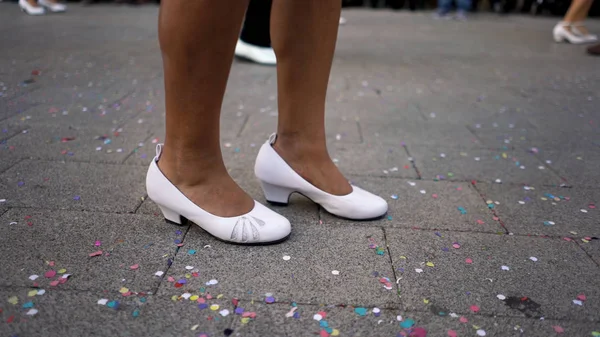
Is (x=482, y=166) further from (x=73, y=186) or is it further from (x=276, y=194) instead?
(x=73, y=186)

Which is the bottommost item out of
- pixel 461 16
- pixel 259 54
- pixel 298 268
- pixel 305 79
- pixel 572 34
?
pixel 461 16

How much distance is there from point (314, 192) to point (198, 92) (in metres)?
0.42

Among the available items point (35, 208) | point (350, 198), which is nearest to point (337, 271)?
point (350, 198)

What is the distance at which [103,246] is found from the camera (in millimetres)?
1090

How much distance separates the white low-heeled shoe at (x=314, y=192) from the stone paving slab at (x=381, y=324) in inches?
15.4

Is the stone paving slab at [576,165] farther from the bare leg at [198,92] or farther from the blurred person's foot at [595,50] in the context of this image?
the blurred person's foot at [595,50]

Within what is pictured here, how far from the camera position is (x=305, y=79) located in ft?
3.96

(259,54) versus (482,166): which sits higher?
(482,166)

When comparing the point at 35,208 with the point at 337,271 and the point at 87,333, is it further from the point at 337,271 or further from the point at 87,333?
the point at 337,271

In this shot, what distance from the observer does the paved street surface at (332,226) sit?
0.89m

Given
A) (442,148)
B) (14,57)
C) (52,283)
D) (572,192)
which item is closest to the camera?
(52,283)

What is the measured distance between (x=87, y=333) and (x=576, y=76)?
3.70 metres

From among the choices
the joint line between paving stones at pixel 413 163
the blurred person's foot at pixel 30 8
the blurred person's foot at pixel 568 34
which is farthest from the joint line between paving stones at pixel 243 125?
the blurred person's foot at pixel 30 8

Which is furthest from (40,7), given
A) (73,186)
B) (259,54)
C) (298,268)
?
(298,268)
